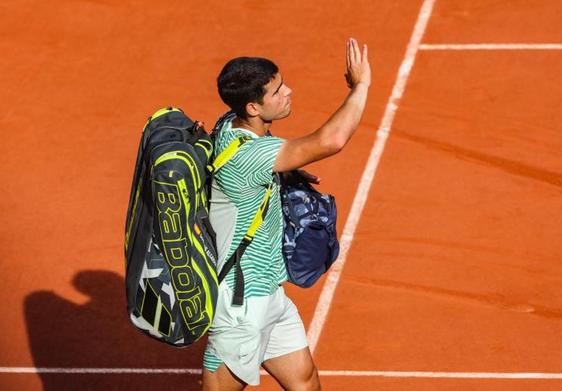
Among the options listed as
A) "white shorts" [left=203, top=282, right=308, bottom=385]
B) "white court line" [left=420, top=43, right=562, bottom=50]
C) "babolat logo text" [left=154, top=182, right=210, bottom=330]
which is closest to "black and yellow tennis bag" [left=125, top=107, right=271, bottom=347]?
"babolat logo text" [left=154, top=182, right=210, bottom=330]

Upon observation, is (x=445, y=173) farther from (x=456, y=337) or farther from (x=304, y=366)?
(x=304, y=366)

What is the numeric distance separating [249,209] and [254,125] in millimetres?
431

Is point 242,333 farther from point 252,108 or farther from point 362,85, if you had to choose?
point 362,85

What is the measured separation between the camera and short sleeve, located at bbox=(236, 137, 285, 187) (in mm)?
5640

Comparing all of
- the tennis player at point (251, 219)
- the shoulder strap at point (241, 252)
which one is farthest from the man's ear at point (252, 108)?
the shoulder strap at point (241, 252)

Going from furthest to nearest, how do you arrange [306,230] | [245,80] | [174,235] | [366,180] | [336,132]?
[366,180], [306,230], [245,80], [174,235], [336,132]

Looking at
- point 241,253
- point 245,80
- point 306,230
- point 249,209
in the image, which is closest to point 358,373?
point 306,230

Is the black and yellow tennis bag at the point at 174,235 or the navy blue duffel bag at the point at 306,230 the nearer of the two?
the black and yellow tennis bag at the point at 174,235

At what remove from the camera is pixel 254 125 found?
5.96 m

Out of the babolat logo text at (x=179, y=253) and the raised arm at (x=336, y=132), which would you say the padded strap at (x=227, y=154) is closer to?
the raised arm at (x=336, y=132)

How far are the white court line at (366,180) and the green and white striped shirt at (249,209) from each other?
7.23ft

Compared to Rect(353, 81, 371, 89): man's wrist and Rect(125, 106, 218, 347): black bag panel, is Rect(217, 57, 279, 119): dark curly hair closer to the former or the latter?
Rect(125, 106, 218, 347): black bag panel

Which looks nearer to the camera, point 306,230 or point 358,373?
point 306,230

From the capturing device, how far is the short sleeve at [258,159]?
5.64m
